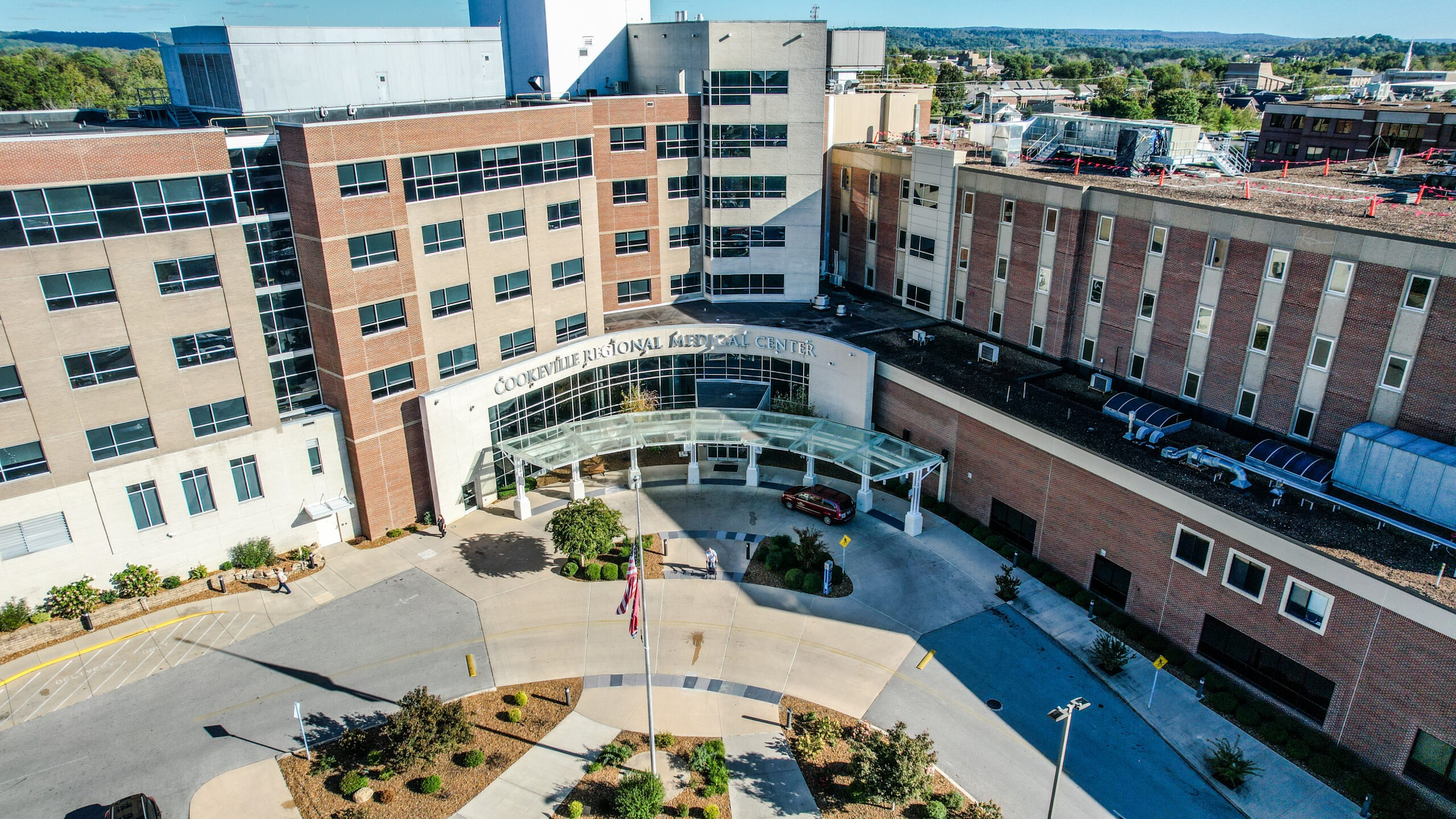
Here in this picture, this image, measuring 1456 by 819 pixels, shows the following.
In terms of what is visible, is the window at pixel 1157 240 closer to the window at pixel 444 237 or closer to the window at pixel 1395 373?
the window at pixel 1395 373

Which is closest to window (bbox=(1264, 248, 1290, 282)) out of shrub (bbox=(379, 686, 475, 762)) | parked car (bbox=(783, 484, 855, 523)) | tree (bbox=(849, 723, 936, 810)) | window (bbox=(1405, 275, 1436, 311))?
window (bbox=(1405, 275, 1436, 311))

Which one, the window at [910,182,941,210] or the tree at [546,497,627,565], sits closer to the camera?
the tree at [546,497,627,565]

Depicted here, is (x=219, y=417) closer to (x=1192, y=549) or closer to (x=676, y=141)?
(x=676, y=141)

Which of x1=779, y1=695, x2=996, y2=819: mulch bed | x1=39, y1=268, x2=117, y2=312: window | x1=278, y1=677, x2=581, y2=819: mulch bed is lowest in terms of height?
x1=278, y1=677, x2=581, y2=819: mulch bed

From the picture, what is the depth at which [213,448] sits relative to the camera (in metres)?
37.6

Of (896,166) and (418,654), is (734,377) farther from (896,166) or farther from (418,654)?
(418,654)

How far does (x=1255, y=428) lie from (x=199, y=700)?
4478 centimetres

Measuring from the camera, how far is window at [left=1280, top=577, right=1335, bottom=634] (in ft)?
93.0

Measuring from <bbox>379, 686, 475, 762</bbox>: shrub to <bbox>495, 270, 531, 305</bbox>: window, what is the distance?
2185 cm

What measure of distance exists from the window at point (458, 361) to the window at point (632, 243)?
13151mm

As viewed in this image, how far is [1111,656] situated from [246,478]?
38351 millimetres

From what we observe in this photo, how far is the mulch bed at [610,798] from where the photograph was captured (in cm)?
2658

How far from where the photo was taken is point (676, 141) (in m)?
52.7

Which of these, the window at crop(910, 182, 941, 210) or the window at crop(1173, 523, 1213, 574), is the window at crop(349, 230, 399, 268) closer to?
the window at crop(910, 182, 941, 210)
